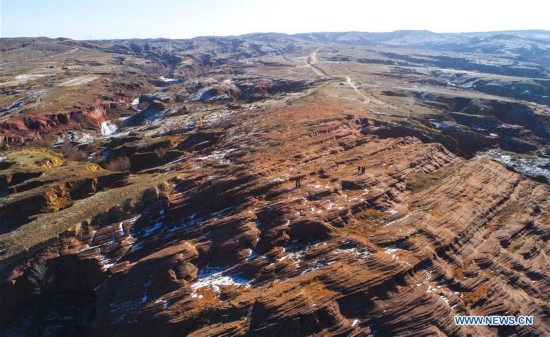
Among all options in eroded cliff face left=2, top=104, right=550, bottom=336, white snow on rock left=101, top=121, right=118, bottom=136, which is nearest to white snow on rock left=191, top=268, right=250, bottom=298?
eroded cliff face left=2, top=104, right=550, bottom=336

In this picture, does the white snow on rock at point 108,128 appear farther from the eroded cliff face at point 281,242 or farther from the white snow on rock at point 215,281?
the white snow on rock at point 215,281

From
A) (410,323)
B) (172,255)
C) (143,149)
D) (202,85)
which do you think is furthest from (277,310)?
(202,85)

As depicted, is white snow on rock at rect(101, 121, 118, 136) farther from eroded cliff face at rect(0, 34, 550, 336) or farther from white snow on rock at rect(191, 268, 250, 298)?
white snow on rock at rect(191, 268, 250, 298)

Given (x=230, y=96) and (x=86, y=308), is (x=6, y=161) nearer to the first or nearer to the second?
(x=86, y=308)

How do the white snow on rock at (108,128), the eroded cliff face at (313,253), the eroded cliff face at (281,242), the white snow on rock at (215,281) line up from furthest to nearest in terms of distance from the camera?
the white snow on rock at (108,128) < the white snow on rock at (215,281) < the eroded cliff face at (281,242) < the eroded cliff face at (313,253)

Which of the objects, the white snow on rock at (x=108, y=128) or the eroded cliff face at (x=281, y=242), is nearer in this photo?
the eroded cliff face at (x=281, y=242)

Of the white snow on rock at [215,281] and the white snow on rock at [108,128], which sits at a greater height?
the white snow on rock at [108,128]

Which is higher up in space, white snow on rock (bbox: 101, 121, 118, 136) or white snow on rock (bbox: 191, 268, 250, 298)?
white snow on rock (bbox: 101, 121, 118, 136)

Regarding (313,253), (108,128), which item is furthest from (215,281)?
(108,128)

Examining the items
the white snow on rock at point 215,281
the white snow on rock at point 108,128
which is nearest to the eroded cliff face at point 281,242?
the white snow on rock at point 215,281
